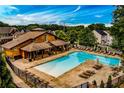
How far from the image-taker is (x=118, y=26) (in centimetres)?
412

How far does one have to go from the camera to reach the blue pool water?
13.5 ft

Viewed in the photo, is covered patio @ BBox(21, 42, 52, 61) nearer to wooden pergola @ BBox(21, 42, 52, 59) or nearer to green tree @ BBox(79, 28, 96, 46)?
wooden pergola @ BBox(21, 42, 52, 59)

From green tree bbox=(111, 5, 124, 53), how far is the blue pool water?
28 cm

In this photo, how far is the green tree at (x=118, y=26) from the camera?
4035 millimetres

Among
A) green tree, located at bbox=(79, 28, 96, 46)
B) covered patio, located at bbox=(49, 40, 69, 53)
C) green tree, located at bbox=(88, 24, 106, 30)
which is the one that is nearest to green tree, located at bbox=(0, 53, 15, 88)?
covered patio, located at bbox=(49, 40, 69, 53)

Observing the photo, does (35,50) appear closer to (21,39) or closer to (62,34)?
(21,39)

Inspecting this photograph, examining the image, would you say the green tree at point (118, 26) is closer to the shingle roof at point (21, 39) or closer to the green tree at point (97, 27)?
the green tree at point (97, 27)

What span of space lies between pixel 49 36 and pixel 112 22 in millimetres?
1029

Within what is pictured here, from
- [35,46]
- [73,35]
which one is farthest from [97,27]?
[35,46]

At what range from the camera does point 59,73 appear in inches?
161

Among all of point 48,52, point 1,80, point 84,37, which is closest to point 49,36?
point 48,52

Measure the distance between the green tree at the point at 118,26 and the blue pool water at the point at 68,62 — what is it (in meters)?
0.28

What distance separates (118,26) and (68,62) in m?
0.98

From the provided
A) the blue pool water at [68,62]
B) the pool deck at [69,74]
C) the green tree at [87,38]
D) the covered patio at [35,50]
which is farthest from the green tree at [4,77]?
the green tree at [87,38]
